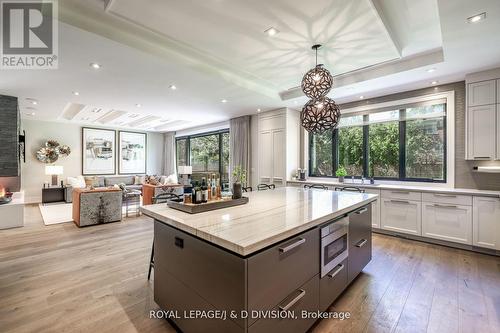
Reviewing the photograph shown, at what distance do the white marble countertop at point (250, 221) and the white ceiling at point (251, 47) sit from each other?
1984 mm

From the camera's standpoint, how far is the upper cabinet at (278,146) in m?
5.65

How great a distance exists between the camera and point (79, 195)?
4.81 meters

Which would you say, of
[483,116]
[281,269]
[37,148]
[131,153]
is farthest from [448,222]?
[37,148]

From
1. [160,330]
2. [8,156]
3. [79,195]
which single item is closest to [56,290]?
[160,330]

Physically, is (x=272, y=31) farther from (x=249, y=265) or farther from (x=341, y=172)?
(x=341, y=172)

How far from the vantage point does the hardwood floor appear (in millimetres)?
1943

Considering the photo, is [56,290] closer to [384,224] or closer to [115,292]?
[115,292]

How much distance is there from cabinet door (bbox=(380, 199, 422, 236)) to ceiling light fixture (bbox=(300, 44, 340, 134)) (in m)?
2.59

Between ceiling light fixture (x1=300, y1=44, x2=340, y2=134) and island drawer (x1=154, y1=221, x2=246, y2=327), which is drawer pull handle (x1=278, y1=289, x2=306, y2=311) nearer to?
island drawer (x1=154, y1=221, x2=246, y2=327)

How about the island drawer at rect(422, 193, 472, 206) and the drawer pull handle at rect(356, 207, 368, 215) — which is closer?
the drawer pull handle at rect(356, 207, 368, 215)

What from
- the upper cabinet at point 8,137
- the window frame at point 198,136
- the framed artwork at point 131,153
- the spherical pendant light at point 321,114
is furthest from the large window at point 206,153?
the spherical pendant light at point 321,114

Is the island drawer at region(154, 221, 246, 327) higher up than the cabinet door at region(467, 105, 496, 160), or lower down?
lower down

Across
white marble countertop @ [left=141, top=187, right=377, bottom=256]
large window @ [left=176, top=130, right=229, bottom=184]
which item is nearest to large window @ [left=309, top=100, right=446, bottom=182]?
white marble countertop @ [left=141, top=187, right=377, bottom=256]

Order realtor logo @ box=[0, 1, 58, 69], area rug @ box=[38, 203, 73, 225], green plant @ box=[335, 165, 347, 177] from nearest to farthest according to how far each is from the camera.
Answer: realtor logo @ box=[0, 1, 58, 69] → green plant @ box=[335, 165, 347, 177] → area rug @ box=[38, 203, 73, 225]
